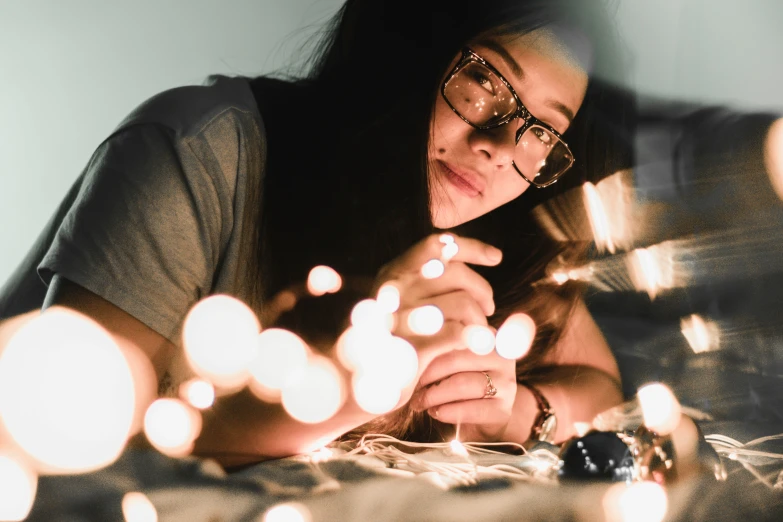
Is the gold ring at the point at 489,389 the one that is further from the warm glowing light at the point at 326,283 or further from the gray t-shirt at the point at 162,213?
the gray t-shirt at the point at 162,213

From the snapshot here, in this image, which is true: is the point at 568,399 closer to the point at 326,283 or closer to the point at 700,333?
the point at 700,333

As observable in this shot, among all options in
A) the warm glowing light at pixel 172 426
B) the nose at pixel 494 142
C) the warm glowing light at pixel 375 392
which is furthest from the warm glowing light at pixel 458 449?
the nose at pixel 494 142

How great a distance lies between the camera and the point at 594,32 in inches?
39.9

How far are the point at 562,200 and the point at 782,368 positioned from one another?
1.73 ft

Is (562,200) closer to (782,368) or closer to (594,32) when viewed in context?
(594,32)

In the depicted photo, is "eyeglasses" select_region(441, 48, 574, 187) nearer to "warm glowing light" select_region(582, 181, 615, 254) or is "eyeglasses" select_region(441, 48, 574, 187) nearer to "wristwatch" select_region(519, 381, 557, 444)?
"warm glowing light" select_region(582, 181, 615, 254)

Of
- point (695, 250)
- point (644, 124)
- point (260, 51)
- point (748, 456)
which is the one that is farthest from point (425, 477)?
point (260, 51)

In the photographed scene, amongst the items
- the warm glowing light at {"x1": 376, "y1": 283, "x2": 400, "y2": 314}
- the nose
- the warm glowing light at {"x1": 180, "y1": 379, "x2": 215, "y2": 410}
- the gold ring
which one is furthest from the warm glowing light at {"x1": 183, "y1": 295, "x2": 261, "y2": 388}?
the nose

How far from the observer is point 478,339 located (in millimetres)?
787

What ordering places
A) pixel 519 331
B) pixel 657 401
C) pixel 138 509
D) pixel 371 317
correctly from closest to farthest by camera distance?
1. pixel 138 509
2. pixel 371 317
3. pixel 657 401
4. pixel 519 331

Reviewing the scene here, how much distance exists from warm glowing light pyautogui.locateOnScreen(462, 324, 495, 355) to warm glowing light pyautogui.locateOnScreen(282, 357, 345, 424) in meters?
0.18

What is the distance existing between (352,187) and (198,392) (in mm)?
409

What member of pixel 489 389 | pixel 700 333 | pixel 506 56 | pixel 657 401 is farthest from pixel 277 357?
pixel 700 333

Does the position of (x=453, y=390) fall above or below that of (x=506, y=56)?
below
